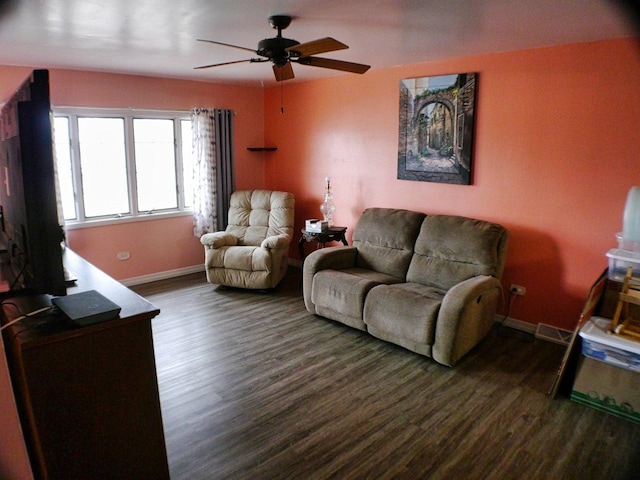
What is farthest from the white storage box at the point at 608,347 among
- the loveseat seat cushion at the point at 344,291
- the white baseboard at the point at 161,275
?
the white baseboard at the point at 161,275

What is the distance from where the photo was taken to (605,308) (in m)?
3.00

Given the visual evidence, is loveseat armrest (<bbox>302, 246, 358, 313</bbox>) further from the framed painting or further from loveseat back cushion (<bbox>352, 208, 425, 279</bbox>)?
the framed painting

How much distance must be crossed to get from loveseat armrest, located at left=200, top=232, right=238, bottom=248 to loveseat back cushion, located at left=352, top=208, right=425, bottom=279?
1.50 metres

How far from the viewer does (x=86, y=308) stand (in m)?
1.55

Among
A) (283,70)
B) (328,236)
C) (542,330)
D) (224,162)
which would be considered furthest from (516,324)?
(224,162)

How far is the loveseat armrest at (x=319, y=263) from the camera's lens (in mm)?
3902

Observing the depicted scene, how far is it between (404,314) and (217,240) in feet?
7.87

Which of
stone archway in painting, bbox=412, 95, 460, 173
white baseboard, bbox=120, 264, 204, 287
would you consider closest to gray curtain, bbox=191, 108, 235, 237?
white baseboard, bbox=120, 264, 204, 287

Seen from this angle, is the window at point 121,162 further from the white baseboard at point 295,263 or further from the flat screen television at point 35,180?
the flat screen television at point 35,180

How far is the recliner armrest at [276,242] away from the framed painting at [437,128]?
1439 millimetres

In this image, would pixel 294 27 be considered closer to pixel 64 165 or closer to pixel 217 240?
pixel 217 240

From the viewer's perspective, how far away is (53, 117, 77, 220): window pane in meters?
4.33

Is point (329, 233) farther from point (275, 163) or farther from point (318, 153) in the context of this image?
point (275, 163)

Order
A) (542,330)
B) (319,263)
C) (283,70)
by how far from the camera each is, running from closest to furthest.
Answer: (283,70) < (542,330) < (319,263)
